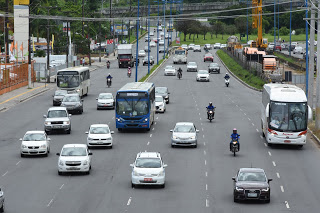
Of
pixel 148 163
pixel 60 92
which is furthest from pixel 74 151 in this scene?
pixel 60 92

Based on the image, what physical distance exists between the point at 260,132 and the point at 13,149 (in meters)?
17.9

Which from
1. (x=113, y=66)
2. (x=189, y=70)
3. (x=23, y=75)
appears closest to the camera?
(x=23, y=75)

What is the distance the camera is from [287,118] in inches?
1651

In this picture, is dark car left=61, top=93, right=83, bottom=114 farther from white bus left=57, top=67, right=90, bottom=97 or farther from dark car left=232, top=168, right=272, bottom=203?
dark car left=232, top=168, right=272, bottom=203

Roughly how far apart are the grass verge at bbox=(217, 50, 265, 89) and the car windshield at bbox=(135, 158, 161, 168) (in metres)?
53.9

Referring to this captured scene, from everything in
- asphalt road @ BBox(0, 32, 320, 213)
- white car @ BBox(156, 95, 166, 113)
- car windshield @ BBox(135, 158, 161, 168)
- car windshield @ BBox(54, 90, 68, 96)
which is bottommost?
asphalt road @ BBox(0, 32, 320, 213)

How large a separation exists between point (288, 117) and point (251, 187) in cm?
1568

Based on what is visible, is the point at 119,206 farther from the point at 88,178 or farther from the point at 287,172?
the point at 287,172

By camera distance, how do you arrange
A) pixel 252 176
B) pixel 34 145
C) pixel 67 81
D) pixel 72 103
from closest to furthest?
pixel 252 176, pixel 34 145, pixel 72 103, pixel 67 81

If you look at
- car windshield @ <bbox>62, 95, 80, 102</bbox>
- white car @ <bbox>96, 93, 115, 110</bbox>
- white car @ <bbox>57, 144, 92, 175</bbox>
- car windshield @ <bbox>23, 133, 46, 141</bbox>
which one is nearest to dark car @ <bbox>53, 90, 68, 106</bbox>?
white car @ <bbox>96, 93, 115, 110</bbox>

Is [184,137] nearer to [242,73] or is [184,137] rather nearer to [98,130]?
[98,130]

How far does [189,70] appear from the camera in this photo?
10800 cm

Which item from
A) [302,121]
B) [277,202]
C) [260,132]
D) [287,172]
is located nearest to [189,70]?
[260,132]

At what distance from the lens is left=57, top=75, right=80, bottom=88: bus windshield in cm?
6731
